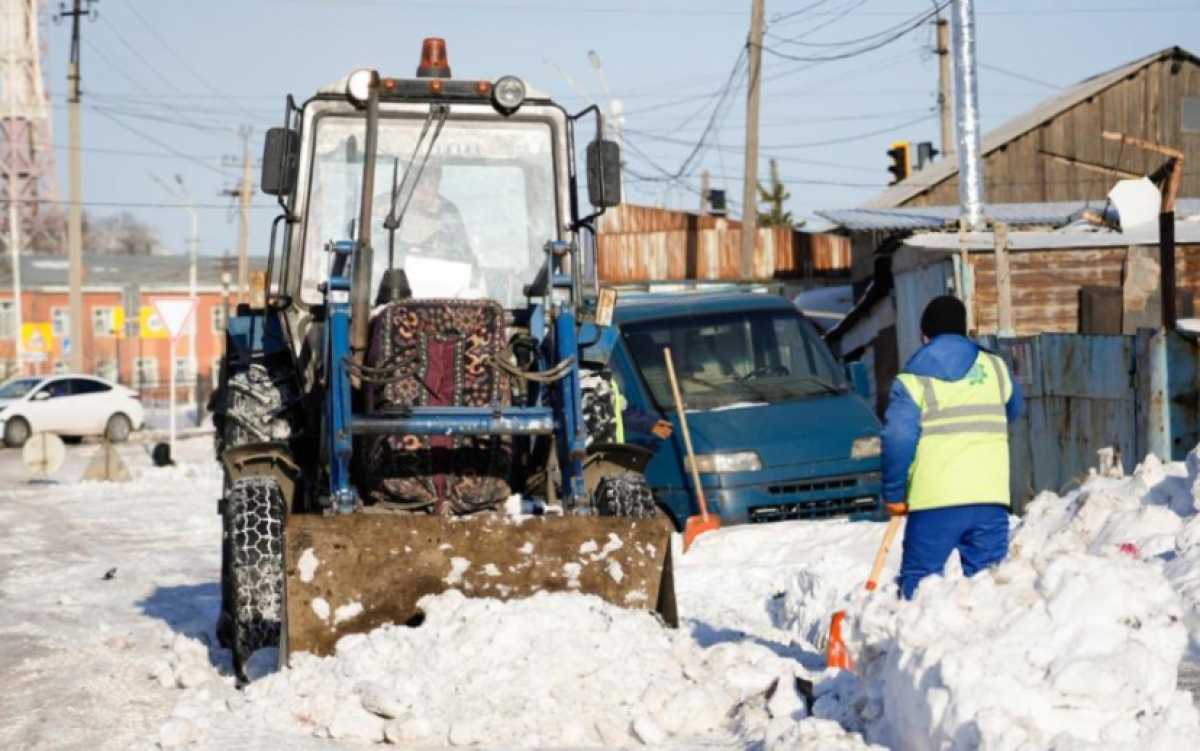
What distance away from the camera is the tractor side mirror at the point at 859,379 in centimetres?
1461

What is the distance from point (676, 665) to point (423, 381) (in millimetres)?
1968

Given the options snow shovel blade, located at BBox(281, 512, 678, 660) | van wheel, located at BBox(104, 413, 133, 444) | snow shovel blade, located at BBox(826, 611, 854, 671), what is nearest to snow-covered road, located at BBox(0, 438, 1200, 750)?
snow shovel blade, located at BBox(826, 611, 854, 671)

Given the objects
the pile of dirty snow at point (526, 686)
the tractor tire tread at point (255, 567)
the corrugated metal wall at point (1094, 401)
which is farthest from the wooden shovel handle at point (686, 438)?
the pile of dirty snow at point (526, 686)

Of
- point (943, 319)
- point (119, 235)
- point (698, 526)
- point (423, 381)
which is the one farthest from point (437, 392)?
point (119, 235)

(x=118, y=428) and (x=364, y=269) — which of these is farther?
(x=118, y=428)

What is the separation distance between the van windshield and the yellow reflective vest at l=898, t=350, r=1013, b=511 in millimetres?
6729

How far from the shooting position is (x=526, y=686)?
277 inches

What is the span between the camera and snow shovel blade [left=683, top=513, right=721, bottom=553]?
13.0 meters

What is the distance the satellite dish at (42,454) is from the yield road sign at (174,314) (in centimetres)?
353

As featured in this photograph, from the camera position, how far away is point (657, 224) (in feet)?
153

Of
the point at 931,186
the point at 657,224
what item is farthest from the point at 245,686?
the point at 657,224

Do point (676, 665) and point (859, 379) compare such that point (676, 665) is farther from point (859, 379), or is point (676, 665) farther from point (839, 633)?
point (859, 379)

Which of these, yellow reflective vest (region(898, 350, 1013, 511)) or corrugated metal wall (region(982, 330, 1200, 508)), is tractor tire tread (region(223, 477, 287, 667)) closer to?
yellow reflective vest (region(898, 350, 1013, 511))

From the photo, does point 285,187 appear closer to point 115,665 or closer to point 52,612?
point 115,665
